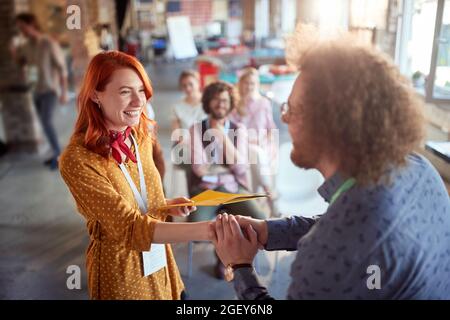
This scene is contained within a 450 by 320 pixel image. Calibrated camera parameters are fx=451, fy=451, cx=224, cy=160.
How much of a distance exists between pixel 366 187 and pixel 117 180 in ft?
2.53

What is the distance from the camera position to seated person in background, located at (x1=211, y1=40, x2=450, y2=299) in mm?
831

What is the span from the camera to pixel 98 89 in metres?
1.31

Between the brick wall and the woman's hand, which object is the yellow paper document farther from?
the brick wall

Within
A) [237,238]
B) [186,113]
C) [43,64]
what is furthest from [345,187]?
[43,64]

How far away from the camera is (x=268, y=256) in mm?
3061

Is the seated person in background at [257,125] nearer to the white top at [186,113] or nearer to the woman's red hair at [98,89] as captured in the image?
the white top at [186,113]

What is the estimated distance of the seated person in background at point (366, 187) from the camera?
83 centimetres

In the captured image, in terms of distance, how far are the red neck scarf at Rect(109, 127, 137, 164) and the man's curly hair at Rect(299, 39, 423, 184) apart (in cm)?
67

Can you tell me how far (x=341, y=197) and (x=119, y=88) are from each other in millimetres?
736

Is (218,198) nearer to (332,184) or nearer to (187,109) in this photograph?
(332,184)

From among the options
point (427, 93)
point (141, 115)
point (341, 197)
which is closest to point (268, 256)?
point (427, 93)

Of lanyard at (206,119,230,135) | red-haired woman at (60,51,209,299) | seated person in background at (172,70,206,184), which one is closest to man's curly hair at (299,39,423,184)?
red-haired woman at (60,51,209,299)

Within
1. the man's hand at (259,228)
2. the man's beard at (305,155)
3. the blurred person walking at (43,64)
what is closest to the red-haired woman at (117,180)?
the man's hand at (259,228)
